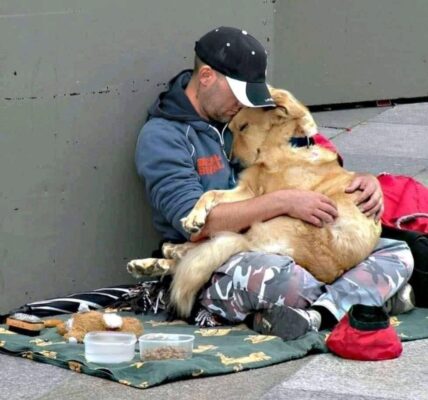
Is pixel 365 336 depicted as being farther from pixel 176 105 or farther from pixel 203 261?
pixel 176 105

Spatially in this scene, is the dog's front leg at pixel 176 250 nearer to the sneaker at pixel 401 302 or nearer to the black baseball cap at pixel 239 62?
the black baseball cap at pixel 239 62

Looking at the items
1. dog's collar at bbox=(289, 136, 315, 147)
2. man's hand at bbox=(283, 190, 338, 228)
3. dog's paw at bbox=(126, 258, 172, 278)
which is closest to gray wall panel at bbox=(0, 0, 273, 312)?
dog's paw at bbox=(126, 258, 172, 278)

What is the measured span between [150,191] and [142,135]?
273mm

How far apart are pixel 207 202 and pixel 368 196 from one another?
73 centimetres

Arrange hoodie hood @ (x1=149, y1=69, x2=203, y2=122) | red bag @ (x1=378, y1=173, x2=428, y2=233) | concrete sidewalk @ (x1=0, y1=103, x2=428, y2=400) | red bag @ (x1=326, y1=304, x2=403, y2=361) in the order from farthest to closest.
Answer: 1. red bag @ (x1=378, y1=173, x2=428, y2=233)
2. hoodie hood @ (x1=149, y1=69, x2=203, y2=122)
3. red bag @ (x1=326, y1=304, x2=403, y2=361)
4. concrete sidewalk @ (x1=0, y1=103, x2=428, y2=400)

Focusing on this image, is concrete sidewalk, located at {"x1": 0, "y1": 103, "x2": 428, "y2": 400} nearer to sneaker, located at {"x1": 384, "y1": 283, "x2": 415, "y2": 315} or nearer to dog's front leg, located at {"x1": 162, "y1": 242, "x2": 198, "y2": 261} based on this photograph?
sneaker, located at {"x1": 384, "y1": 283, "x2": 415, "y2": 315}

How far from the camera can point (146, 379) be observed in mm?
4516

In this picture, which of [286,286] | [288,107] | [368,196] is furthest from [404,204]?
[286,286]

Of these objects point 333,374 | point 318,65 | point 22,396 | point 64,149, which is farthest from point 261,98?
point 318,65

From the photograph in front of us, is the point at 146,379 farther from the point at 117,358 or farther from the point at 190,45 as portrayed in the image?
the point at 190,45

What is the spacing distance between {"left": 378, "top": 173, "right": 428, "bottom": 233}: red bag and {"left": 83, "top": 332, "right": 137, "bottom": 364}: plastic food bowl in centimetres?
162

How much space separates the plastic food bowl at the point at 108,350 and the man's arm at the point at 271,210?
794 millimetres

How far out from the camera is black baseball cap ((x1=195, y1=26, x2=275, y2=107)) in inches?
212

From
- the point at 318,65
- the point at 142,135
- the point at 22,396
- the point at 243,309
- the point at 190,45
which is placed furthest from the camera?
the point at 318,65
